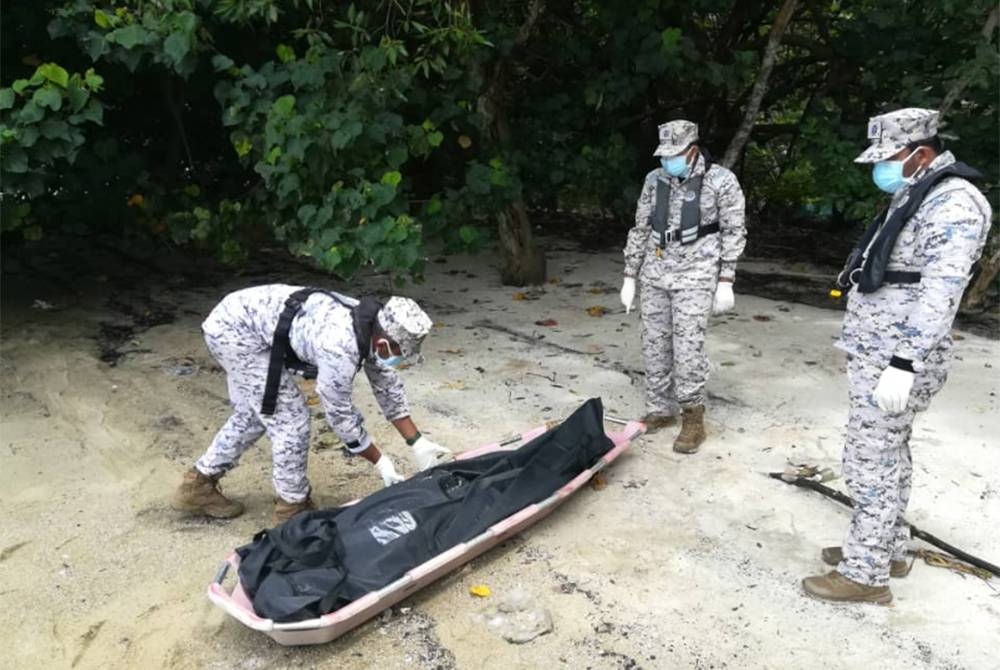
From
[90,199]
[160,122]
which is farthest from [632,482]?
[160,122]

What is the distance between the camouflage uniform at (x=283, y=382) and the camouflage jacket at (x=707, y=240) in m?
1.70

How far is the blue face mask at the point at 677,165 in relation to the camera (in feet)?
14.0

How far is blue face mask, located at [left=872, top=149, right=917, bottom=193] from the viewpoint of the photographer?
2898mm

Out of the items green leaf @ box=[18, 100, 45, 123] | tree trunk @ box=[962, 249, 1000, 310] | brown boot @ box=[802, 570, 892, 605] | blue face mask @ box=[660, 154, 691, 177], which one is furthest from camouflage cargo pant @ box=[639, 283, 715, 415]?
green leaf @ box=[18, 100, 45, 123]

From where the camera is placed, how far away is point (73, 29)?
5.48m

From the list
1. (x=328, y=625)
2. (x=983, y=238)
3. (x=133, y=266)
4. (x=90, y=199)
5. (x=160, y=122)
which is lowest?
(x=133, y=266)

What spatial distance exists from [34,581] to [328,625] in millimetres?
1493

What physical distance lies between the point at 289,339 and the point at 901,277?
2.35 meters

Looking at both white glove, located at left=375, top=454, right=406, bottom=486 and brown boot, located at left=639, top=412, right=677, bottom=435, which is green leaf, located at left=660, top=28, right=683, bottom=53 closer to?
brown boot, located at left=639, top=412, right=677, bottom=435

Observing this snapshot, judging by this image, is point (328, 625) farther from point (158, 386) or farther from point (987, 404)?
point (987, 404)

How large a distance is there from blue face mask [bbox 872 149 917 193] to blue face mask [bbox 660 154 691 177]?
1.39m

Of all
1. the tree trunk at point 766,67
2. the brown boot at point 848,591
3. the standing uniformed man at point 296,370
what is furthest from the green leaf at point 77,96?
the tree trunk at point 766,67

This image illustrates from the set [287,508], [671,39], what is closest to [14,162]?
[287,508]

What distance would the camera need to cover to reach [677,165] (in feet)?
14.1
